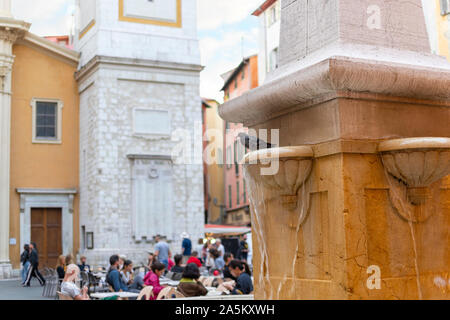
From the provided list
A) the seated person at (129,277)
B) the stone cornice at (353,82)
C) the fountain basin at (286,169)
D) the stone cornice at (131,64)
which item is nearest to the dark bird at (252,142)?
the stone cornice at (353,82)

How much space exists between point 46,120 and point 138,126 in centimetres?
390

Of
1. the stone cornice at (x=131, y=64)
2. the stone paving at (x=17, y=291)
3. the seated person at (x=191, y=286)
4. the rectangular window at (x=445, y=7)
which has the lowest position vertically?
the stone paving at (x=17, y=291)

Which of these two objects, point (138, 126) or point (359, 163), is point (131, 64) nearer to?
point (138, 126)

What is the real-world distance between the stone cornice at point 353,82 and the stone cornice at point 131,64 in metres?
20.1

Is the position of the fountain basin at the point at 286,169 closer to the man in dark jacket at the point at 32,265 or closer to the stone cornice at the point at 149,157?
the man in dark jacket at the point at 32,265

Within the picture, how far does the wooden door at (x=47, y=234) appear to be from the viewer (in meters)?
24.0

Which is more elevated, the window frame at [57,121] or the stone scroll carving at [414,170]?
the window frame at [57,121]

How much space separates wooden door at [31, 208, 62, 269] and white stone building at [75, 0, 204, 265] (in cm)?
102

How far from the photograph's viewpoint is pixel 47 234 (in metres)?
24.4

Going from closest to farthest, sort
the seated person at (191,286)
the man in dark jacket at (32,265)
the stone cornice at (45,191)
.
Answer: the seated person at (191,286), the man in dark jacket at (32,265), the stone cornice at (45,191)

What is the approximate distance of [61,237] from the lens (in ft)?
80.8
